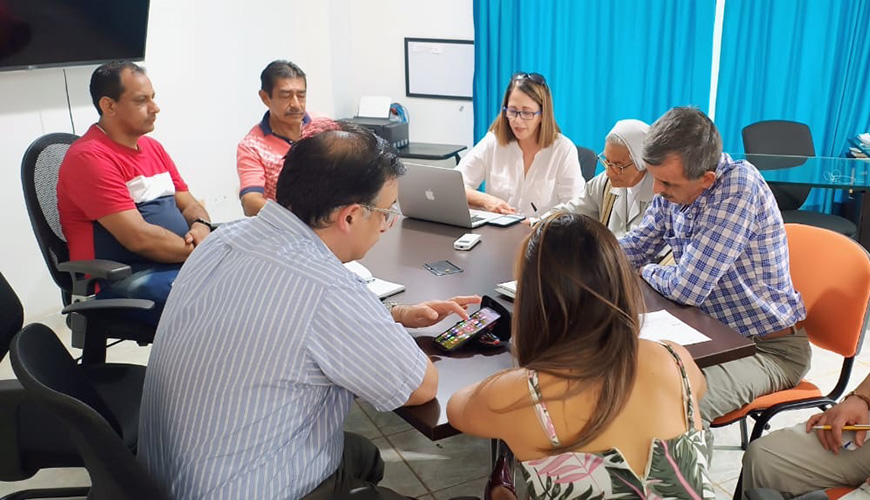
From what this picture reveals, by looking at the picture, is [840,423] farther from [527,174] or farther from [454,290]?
[527,174]

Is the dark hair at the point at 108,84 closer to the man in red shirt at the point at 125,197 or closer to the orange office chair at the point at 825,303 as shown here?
the man in red shirt at the point at 125,197

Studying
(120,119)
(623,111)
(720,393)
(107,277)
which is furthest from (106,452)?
(623,111)

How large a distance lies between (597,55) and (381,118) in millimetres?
1639

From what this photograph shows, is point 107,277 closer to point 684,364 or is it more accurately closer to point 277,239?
point 277,239

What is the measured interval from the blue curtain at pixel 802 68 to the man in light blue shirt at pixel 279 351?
391 cm

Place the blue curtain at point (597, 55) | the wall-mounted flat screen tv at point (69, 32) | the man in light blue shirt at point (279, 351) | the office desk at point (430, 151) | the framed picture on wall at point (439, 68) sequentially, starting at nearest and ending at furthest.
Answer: the man in light blue shirt at point (279, 351) < the wall-mounted flat screen tv at point (69, 32) < the blue curtain at point (597, 55) < the office desk at point (430, 151) < the framed picture on wall at point (439, 68)

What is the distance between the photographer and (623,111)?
509 cm

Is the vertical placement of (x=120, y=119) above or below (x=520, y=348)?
above

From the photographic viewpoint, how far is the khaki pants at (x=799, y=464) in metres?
1.76

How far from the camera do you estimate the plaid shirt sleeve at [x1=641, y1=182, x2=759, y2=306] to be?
2062 mm

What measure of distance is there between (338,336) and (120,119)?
1827mm

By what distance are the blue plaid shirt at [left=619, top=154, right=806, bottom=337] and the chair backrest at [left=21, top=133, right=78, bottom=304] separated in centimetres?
198

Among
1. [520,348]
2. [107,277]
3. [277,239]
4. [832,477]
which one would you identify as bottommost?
[832,477]

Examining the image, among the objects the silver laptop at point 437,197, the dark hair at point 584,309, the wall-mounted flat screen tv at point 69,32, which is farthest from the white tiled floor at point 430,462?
the wall-mounted flat screen tv at point 69,32
